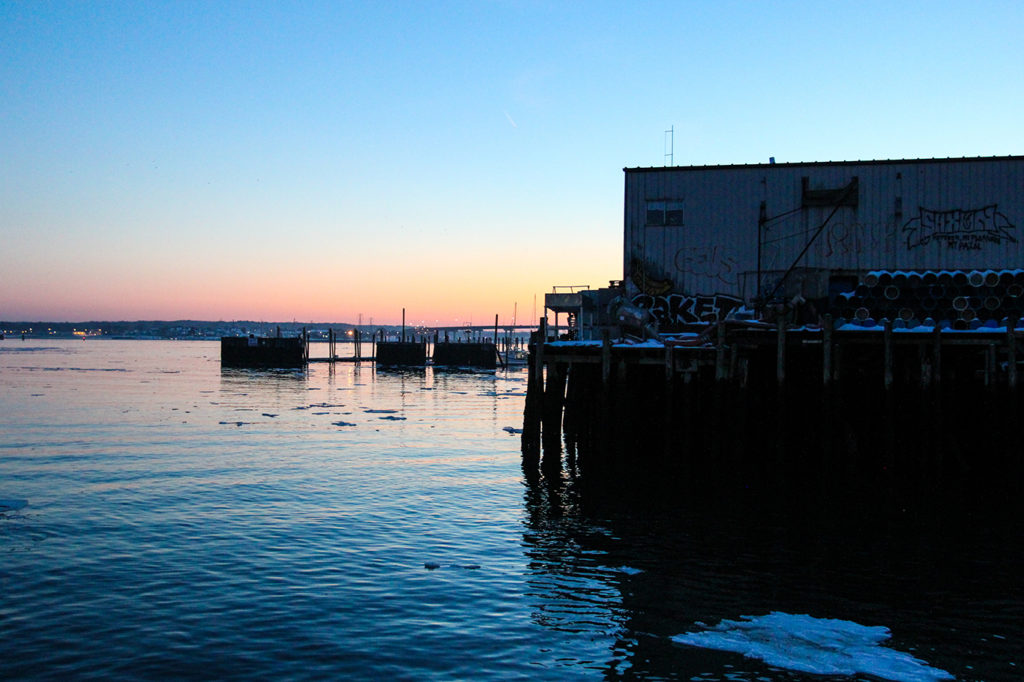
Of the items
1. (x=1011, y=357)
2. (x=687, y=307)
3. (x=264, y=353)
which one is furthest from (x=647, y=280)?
(x=264, y=353)

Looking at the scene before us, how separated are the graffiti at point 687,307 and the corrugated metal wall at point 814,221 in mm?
251

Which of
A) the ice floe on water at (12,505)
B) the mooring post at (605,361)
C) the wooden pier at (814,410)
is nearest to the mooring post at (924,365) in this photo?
the wooden pier at (814,410)

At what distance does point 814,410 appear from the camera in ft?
78.2

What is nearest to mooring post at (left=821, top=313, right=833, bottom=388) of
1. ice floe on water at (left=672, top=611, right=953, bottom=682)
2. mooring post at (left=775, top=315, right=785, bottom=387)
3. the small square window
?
mooring post at (left=775, top=315, right=785, bottom=387)

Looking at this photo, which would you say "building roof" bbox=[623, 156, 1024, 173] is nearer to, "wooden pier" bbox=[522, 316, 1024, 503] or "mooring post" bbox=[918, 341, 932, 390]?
"wooden pier" bbox=[522, 316, 1024, 503]

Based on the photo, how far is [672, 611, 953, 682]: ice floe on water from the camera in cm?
1070

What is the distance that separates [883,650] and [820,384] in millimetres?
12583

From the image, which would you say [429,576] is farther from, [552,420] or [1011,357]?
[1011,357]

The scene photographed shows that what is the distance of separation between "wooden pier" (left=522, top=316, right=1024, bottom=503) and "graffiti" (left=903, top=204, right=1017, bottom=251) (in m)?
5.52

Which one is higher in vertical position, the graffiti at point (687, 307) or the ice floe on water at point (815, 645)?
the graffiti at point (687, 307)

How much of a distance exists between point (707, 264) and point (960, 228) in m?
7.94

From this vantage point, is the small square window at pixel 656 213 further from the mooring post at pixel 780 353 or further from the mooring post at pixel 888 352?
the mooring post at pixel 888 352

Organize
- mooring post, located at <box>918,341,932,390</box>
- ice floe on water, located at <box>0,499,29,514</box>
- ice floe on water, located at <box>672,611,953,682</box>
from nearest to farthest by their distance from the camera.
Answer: ice floe on water, located at <box>672,611,953,682</box>
ice floe on water, located at <box>0,499,29,514</box>
mooring post, located at <box>918,341,932,390</box>

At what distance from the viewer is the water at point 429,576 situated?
36.4 feet
